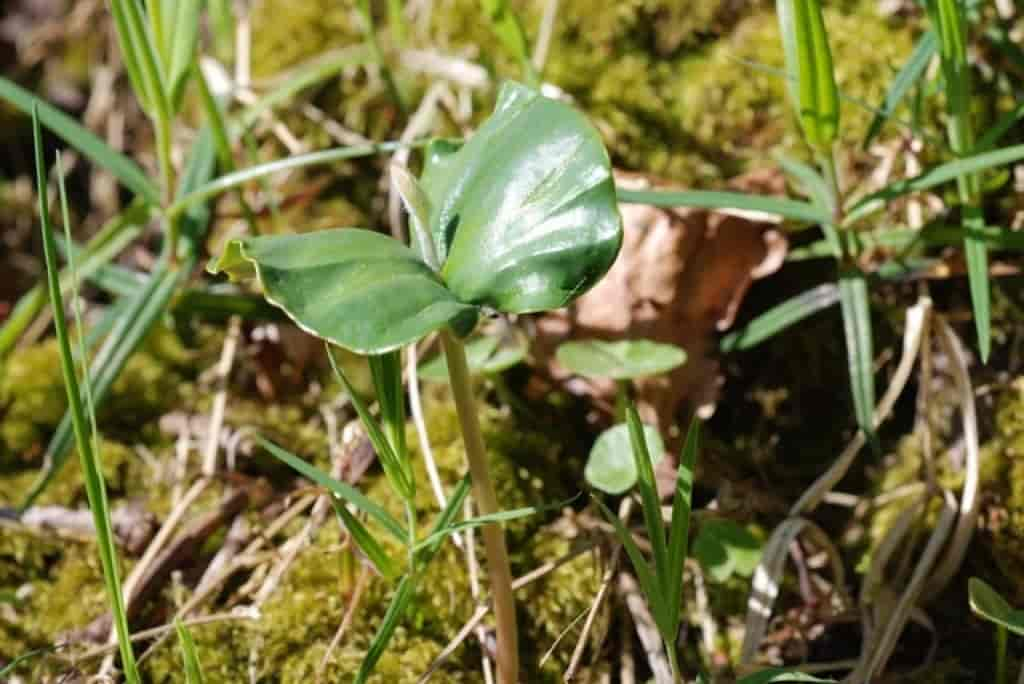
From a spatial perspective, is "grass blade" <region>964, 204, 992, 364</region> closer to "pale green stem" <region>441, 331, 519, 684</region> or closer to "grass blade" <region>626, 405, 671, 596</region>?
"grass blade" <region>626, 405, 671, 596</region>

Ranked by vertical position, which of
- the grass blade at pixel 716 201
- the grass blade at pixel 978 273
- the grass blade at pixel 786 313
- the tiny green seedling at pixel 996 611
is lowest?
the tiny green seedling at pixel 996 611

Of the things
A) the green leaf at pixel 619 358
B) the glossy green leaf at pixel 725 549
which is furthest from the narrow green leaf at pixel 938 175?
the glossy green leaf at pixel 725 549

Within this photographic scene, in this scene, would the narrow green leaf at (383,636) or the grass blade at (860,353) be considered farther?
the grass blade at (860,353)

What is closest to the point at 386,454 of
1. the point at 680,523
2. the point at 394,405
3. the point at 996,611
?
the point at 394,405

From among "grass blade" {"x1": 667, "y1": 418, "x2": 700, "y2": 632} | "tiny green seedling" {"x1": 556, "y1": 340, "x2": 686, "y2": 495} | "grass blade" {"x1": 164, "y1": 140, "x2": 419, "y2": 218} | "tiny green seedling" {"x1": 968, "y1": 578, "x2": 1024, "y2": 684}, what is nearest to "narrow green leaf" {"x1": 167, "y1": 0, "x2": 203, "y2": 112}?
"grass blade" {"x1": 164, "y1": 140, "x2": 419, "y2": 218}

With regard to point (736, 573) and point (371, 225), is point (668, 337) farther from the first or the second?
point (371, 225)

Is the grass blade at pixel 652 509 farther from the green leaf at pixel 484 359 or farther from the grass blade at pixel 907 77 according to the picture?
the grass blade at pixel 907 77
